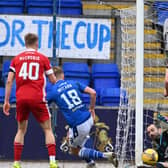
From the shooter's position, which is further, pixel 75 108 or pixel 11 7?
pixel 11 7

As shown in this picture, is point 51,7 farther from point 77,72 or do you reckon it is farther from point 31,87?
point 31,87

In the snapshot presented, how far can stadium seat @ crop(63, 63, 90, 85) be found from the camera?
13991 mm

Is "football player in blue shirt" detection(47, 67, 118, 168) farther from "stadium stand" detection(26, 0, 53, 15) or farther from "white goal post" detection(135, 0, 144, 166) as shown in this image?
"stadium stand" detection(26, 0, 53, 15)

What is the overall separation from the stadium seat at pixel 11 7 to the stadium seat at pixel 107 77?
2426 mm

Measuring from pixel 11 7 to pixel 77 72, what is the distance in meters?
2.50

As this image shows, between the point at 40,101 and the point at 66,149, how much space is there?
3.14 metres

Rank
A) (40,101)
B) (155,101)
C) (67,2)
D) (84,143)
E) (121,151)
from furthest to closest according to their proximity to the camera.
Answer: (67,2) → (155,101) → (121,151) → (84,143) → (40,101)

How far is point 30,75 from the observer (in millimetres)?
8945

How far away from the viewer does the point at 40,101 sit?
29.3 feet

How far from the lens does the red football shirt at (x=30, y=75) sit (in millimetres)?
8938

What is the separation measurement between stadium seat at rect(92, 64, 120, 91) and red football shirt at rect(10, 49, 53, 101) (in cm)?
521

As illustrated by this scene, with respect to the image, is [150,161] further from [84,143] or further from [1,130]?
[1,130]

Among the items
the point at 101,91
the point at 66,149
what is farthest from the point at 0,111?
the point at 101,91

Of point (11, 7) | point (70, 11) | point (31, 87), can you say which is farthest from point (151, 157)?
point (11, 7)
